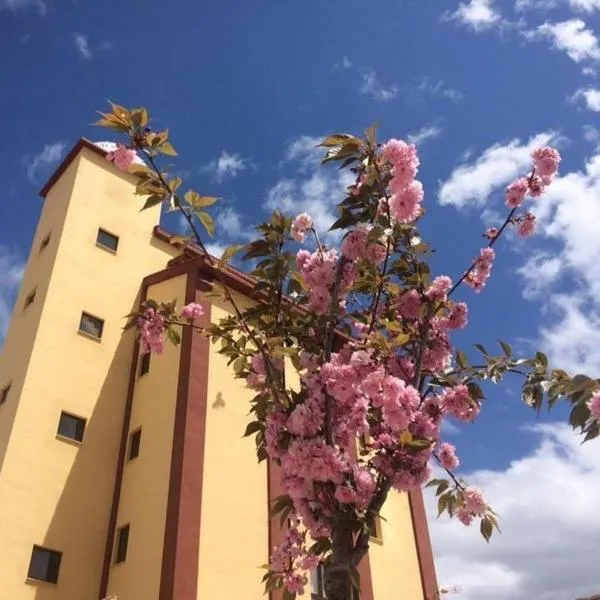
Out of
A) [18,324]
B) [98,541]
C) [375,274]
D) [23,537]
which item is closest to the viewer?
[375,274]

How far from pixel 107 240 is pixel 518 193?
16.1 meters

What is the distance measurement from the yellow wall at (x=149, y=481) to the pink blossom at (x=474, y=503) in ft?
29.7

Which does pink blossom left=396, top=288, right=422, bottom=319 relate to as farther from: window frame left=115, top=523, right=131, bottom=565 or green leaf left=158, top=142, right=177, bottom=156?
window frame left=115, top=523, right=131, bottom=565

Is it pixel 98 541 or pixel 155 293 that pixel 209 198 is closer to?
pixel 98 541

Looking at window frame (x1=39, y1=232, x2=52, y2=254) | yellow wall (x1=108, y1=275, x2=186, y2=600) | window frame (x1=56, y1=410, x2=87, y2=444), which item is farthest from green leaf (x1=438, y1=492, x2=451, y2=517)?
window frame (x1=39, y1=232, x2=52, y2=254)

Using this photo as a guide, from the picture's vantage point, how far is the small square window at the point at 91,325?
17906 mm

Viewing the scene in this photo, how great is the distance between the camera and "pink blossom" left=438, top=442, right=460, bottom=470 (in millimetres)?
6172

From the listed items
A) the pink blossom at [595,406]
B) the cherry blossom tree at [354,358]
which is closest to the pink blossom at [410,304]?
the cherry blossom tree at [354,358]

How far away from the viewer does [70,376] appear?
54.7ft

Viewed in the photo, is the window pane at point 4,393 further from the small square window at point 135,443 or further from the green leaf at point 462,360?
the green leaf at point 462,360

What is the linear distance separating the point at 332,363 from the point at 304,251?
1.55m

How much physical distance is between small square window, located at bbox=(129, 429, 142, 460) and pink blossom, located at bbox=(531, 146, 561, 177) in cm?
1286

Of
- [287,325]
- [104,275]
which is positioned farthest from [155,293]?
[287,325]

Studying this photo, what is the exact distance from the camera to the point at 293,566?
600 cm
